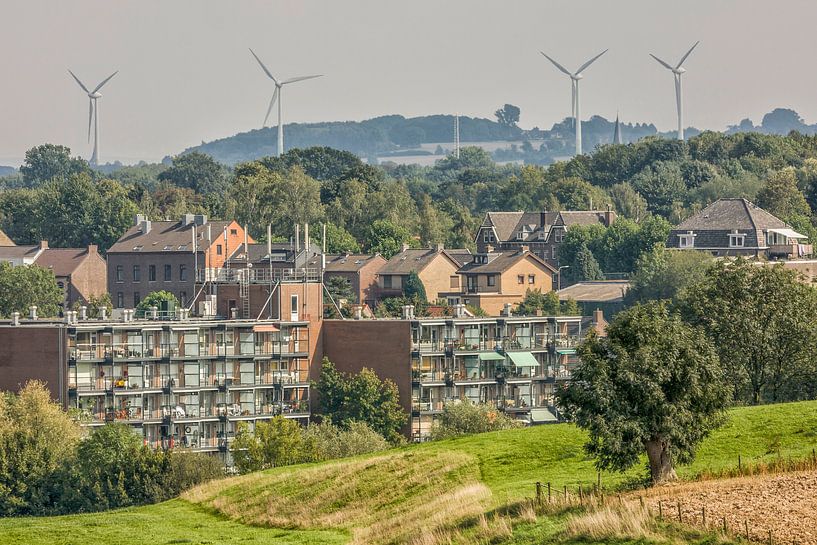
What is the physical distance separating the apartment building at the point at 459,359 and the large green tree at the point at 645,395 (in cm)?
5070

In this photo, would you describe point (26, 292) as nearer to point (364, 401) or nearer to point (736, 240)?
point (364, 401)

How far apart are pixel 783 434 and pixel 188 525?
17.4m

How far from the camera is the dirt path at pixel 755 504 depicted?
3650cm

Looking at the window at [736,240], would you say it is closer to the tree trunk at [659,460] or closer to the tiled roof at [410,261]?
the tiled roof at [410,261]

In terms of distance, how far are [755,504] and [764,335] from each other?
37.8 m

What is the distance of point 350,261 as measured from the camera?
16150 cm

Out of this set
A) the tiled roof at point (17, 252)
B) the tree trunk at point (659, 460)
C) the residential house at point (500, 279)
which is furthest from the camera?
the tiled roof at point (17, 252)

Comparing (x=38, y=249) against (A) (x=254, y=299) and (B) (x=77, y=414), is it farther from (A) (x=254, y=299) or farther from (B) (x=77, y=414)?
(B) (x=77, y=414)

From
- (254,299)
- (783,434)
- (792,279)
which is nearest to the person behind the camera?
(783,434)

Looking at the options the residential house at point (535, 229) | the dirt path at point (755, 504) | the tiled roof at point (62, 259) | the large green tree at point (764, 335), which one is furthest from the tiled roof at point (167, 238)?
the dirt path at point (755, 504)

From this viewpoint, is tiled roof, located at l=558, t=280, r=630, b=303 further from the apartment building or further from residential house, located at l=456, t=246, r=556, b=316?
the apartment building

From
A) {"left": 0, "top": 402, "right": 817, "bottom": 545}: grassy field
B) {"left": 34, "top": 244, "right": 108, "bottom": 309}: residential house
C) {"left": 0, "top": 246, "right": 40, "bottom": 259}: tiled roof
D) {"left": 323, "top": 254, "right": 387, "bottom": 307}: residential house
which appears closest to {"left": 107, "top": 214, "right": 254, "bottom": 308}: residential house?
{"left": 34, "top": 244, "right": 108, "bottom": 309}: residential house

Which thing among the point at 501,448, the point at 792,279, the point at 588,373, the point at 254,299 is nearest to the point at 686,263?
the point at 254,299

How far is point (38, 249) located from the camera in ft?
579
